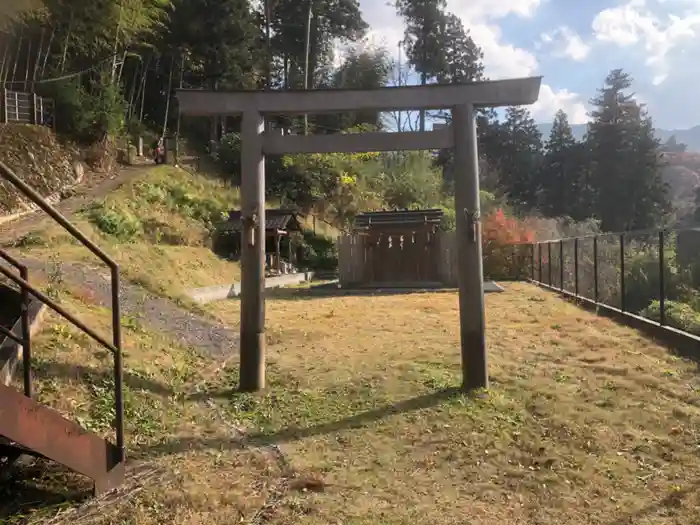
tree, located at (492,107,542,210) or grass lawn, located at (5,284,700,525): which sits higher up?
tree, located at (492,107,542,210)

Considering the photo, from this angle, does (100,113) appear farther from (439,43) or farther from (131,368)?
(439,43)

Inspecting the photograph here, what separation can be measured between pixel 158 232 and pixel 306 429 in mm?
13731

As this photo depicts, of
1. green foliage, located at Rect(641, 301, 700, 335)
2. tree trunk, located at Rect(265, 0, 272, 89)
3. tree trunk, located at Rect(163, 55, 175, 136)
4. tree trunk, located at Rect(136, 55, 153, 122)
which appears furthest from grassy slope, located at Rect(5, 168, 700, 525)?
tree trunk, located at Rect(265, 0, 272, 89)

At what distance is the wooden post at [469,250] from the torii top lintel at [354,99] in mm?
160

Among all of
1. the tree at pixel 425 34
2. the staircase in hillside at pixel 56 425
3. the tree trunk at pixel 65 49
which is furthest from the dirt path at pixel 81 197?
the tree at pixel 425 34

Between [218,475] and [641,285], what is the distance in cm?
1121

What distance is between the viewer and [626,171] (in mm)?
36500

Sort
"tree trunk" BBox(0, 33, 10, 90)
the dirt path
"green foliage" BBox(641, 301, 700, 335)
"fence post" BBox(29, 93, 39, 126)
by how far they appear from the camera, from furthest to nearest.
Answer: "fence post" BBox(29, 93, 39, 126), "tree trunk" BBox(0, 33, 10, 90), the dirt path, "green foliage" BBox(641, 301, 700, 335)

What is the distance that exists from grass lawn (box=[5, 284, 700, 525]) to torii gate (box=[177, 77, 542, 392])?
52 cm

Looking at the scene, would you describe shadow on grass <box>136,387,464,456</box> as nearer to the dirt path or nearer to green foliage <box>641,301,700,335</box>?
green foliage <box>641,301,700,335</box>

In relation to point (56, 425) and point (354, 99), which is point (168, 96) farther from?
point (56, 425)

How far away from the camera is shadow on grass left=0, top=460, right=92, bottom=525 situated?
312 cm

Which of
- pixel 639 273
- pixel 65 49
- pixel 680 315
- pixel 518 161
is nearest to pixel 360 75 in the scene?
pixel 518 161

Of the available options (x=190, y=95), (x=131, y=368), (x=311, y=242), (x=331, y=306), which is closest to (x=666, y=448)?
(x=131, y=368)
